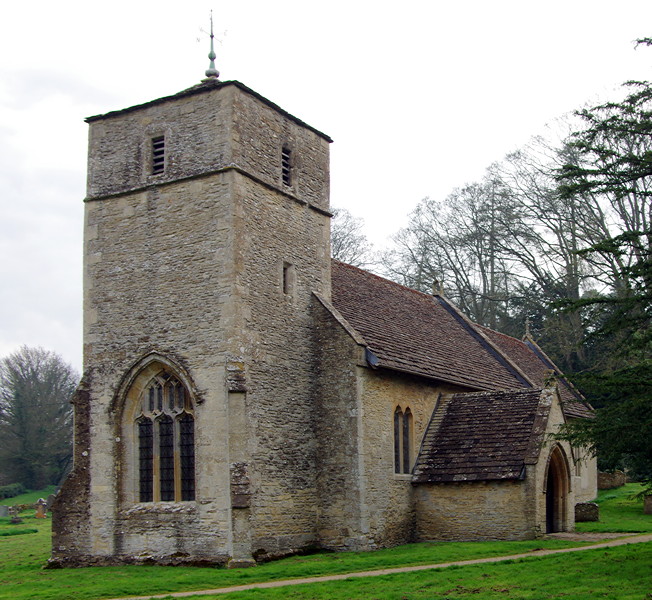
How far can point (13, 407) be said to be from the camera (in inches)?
2324

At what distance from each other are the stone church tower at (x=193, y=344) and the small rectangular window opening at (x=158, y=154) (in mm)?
33

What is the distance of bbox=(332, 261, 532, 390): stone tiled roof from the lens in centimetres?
2459

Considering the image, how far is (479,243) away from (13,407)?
33.9 meters

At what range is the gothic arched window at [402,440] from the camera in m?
23.5

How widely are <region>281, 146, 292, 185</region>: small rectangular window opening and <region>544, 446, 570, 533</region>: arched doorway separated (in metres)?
10.4

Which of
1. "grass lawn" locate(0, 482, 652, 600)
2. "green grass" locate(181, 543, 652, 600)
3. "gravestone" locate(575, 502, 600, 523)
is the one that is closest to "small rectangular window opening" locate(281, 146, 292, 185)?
"grass lawn" locate(0, 482, 652, 600)

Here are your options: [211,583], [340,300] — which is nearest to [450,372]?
[340,300]

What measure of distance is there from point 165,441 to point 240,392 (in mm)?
2713

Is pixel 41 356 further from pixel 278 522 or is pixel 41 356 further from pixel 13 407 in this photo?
pixel 278 522

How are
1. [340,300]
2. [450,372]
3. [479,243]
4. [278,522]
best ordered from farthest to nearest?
[479,243] → [450,372] → [340,300] → [278,522]

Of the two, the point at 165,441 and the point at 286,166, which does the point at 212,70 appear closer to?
the point at 286,166

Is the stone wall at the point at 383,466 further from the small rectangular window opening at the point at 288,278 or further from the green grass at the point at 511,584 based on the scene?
the green grass at the point at 511,584

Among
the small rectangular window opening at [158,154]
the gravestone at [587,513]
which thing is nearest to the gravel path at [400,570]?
the gravestone at [587,513]

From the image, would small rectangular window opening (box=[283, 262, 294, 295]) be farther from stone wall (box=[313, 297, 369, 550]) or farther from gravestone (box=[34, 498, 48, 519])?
gravestone (box=[34, 498, 48, 519])
